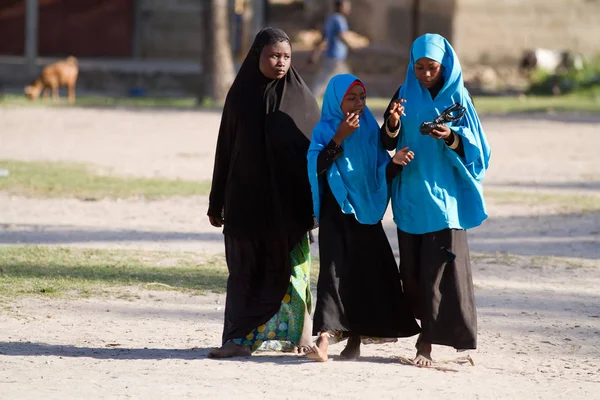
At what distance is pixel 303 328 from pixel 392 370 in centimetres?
49

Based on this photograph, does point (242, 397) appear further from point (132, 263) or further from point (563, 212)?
point (563, 212)

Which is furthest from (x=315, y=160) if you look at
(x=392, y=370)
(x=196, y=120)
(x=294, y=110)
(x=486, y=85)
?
(x=486, y=85)

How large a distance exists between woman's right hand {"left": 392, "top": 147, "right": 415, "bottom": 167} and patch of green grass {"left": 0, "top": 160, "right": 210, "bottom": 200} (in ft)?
20.7

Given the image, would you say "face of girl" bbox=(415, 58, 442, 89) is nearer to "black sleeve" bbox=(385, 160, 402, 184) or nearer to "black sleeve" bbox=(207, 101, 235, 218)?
"black sleeve" bbox=(385, 160, 402, 184)

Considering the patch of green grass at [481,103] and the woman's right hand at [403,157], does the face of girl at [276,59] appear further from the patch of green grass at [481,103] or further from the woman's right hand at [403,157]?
the patch of green grass at [481,103]

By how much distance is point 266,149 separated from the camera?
546cm

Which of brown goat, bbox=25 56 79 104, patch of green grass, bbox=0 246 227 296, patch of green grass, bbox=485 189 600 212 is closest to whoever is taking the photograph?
patch of green grass, bbox=0 246 227 296

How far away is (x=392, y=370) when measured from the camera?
5387 mm

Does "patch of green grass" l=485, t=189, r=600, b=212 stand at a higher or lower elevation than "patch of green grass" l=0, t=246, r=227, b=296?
higher

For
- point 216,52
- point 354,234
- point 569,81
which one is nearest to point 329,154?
point 354,234

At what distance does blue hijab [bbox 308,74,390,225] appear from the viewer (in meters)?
5.34

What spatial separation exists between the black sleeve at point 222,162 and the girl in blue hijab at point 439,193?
0.73m

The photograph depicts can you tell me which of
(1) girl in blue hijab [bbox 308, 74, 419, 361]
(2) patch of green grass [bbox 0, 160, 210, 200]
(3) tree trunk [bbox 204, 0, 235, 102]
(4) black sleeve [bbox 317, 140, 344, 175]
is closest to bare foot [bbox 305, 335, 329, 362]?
(1) girl in blue hijab [bbox 308, 74, 419, 361]

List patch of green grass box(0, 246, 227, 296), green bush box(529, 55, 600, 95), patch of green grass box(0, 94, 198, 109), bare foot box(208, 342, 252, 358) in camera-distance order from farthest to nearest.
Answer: green bush box(529, 55, 600, 95), patch of green grass box(0, 94, 198, 109), patch of green grass box(0, 246, 227, 296), bare foot box(208, 342, 252, 358)
